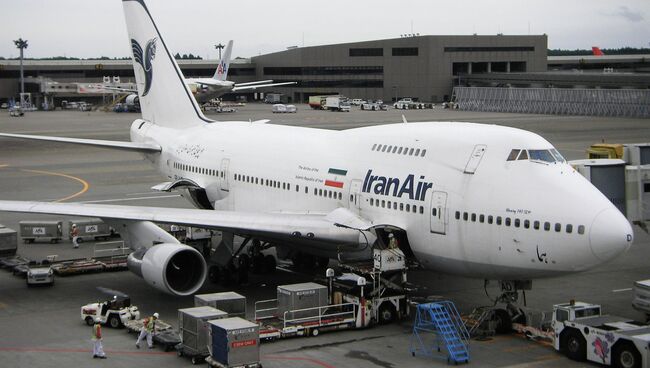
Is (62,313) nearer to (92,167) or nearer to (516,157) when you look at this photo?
(516,157)

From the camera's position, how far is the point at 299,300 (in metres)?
27.5

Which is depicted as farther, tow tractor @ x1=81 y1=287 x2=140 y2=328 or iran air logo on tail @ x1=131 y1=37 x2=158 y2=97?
iran air logo on tail @ x1=131 y1=37 x2=158 y2=97

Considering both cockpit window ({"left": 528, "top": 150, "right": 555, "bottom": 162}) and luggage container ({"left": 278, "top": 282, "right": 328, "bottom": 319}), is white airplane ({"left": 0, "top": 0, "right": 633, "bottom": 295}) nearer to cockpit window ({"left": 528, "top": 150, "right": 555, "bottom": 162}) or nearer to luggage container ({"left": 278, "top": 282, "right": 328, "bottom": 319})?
cockpit window ({"left": 528, "top": 150, "right": 555, "bottom": 162})

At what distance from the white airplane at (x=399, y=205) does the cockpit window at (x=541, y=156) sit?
1.1 inches

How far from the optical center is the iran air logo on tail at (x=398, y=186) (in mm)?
27766

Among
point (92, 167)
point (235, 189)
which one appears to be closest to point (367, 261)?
point (235, 189)

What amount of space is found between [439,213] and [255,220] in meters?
6.58

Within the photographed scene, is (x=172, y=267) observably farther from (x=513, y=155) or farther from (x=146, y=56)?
(x=146, y=56)

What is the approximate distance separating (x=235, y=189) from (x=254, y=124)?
462cm

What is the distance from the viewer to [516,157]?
26406 mm

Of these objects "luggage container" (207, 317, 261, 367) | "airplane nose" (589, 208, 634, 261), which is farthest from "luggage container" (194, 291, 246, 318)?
"airplane nose" (589, 208, 634, 261)

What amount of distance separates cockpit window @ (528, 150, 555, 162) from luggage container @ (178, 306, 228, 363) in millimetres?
9936

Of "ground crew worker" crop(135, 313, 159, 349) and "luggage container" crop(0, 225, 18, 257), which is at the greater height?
"luggage container" crop(0, 225, 18, 257)

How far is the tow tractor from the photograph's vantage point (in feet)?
90.8
